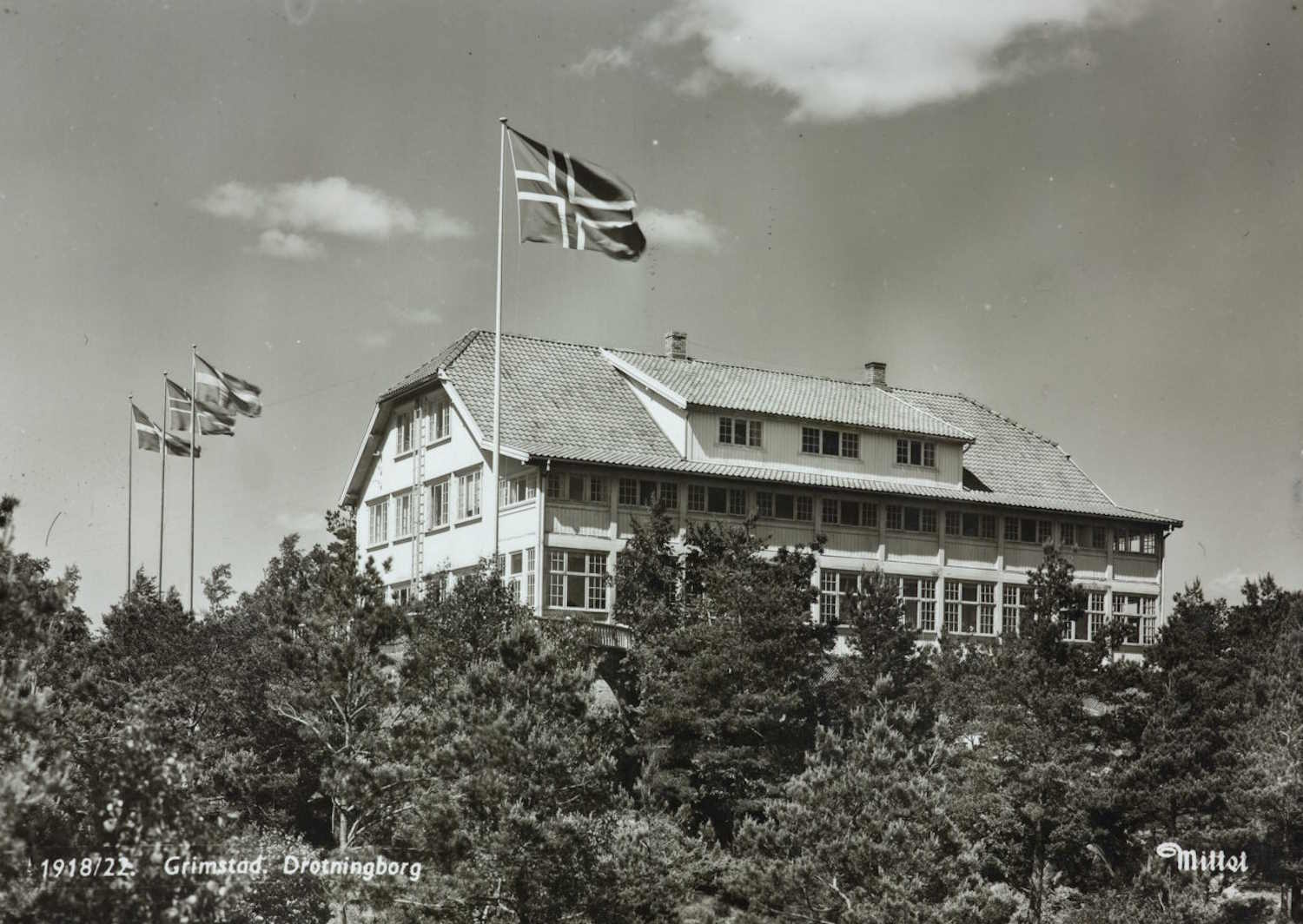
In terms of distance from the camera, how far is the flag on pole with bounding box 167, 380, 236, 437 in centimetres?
4606

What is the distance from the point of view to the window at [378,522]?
50219mm

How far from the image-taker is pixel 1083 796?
3450 cm

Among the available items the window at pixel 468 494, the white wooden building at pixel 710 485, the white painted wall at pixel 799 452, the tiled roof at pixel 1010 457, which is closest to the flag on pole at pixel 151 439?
the white wooden building at pixel 710 485

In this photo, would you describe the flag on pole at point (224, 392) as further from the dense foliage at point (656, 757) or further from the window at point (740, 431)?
the window at point (740, 431)

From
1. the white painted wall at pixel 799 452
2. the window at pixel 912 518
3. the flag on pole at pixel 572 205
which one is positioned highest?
the flag on pole at pixel 572 205

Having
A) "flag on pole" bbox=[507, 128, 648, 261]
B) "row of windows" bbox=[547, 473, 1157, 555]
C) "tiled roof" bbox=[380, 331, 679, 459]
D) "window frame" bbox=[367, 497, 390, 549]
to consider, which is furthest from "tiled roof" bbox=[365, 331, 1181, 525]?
"flag on pole" bbox=[507, 128, 648, 261]

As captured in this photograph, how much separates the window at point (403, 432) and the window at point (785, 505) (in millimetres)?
11192

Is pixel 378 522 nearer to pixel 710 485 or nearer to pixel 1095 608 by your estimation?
pixel 710 485

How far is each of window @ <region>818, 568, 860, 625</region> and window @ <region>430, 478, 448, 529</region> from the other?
1110 centimetres

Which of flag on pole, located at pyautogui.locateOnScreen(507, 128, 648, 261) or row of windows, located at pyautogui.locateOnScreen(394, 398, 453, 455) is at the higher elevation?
flag on pole, located at pyautogui.locateOnScreen(507, 128, 648, 261)

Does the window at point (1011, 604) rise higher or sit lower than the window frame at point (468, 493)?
lower

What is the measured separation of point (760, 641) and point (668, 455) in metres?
10.9

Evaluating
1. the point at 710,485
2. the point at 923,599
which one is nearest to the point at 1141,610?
the point at 923,599

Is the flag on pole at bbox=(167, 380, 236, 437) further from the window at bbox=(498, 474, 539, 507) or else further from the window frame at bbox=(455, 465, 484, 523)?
the window at bbox=(498, 474, 539, 507)
